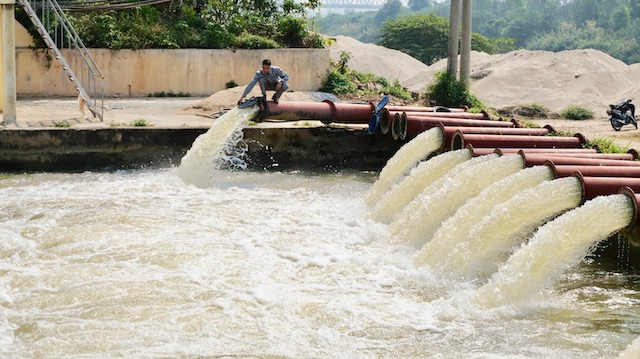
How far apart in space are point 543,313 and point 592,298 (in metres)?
0.83

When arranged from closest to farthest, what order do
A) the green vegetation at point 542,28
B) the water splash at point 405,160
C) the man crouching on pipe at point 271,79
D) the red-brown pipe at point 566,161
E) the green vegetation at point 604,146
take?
the red-brown pipe at point 566,161 → the green vegetation at point 604,146 → the water splash at point 405,160 → the man crouching on pipe at point 271,79 → the green vegetation at point 542,28

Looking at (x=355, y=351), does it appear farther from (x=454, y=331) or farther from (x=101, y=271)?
(x=101, y=271)

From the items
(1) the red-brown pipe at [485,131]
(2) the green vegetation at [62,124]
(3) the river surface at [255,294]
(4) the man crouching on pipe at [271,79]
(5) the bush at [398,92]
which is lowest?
(3) the river surface at [255,294]

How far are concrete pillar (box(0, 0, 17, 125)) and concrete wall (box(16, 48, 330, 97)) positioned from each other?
5.62m

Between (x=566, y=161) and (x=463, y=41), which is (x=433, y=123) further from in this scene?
(x=463, y=41)

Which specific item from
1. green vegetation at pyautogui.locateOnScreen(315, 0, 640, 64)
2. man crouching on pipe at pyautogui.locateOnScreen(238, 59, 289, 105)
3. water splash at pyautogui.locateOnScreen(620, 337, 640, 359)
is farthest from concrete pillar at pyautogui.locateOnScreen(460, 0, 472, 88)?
green vegetation at pyautogui.locateOnScreen(315, 0, 640, 64)

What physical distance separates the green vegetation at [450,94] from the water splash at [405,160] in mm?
7314

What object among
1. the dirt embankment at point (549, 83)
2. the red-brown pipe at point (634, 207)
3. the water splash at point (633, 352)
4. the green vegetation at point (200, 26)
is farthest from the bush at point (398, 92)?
the water splash at point (633, 352)

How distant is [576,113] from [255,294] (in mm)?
13457

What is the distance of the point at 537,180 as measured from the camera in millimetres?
9797

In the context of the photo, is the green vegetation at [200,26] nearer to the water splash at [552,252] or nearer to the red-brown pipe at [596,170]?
the red-brown pipe at [596,170]

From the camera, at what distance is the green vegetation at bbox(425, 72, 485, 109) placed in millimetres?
20016

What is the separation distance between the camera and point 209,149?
14.3 metres

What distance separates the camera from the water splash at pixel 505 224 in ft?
29.8
